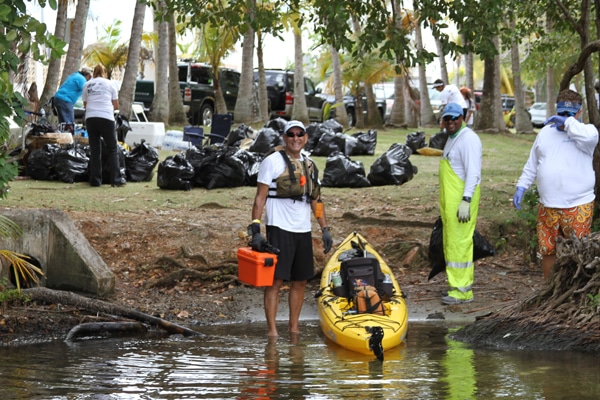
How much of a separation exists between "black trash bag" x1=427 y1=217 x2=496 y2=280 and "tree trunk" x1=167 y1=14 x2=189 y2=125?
19433 mm

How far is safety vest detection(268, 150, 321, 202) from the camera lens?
8352 mm

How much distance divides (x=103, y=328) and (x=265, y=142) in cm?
917

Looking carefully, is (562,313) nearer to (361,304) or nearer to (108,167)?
(361,304)

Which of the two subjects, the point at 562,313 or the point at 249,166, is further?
the point at 249,166

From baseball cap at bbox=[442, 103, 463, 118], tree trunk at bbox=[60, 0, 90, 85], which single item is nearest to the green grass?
baseball cap at bbox=[442, 103, 463, 118]

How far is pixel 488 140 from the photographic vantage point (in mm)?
28547

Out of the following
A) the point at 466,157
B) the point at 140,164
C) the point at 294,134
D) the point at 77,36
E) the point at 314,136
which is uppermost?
the point at 77,36

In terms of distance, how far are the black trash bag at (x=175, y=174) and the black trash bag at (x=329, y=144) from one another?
5.27 metres

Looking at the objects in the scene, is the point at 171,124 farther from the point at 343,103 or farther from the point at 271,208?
the point at 271,208

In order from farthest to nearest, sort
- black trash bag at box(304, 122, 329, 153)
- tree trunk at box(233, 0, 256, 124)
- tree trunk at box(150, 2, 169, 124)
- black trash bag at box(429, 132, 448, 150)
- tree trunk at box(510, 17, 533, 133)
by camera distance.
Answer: tree trunk at box(510, 17, 533, 133) < tree trunk at box(233, 0, 256, 124) < tree trunk at box(150, 2, 169, 124) < black trash bag at box(429, 132, 448, 150) < black trash bag at box(304, 122, 329, 153)

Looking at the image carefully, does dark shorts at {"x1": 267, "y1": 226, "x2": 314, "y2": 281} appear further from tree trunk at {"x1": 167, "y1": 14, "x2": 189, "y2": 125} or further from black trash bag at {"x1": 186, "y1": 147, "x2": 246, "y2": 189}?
tree trunk at {"x1": 167, "y1": 14, "x2": 189, "y2": 125}

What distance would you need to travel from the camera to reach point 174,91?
2886cm

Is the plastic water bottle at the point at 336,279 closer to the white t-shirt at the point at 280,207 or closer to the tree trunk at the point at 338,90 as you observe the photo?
the white t-shirt at the point at 280,207

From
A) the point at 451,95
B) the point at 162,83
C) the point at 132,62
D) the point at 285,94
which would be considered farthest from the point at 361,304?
the point at 285,94
